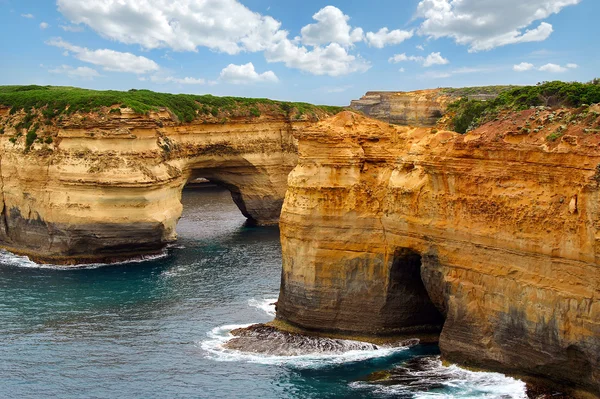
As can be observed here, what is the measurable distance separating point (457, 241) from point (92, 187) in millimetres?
26540

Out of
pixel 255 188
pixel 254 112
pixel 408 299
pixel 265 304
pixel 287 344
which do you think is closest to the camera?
pixel 287 344

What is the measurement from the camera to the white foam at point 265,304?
103ft

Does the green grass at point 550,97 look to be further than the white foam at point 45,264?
No

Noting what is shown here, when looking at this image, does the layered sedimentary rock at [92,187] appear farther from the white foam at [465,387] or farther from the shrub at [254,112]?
the white foam at [465,387]

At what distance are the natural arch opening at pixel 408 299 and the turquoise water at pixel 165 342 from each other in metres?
1.47

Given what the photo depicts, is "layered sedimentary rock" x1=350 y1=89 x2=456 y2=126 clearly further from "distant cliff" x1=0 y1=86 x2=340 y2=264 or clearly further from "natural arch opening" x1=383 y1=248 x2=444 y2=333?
"natural arch opening" x1=383 y1=248 x2=444 y2=333

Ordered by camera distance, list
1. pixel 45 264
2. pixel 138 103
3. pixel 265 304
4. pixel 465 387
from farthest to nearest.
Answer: pixel 138 103
pixel 45 264
pixel 265 304
pixel 465 387

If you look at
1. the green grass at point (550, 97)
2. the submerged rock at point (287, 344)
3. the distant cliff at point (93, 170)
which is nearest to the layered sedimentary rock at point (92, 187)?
the distant cliff at point (93, 170)

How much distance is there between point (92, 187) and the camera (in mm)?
42969

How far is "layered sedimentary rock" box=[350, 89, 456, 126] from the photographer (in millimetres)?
98688

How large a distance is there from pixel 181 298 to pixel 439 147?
16.0 m

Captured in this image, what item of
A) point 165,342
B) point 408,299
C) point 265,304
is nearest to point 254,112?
point 265,304

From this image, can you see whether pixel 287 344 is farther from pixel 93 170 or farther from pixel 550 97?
pixel 93 170

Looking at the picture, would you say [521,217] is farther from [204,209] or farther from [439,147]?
[204,209]
